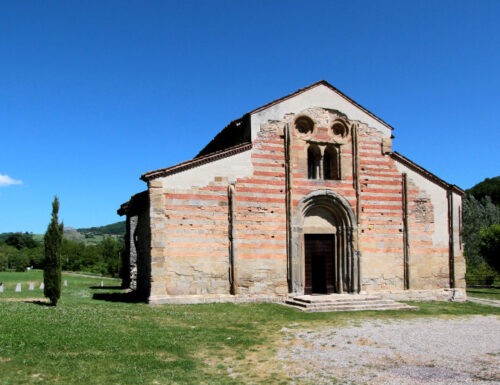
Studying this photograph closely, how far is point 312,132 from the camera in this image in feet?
66.1

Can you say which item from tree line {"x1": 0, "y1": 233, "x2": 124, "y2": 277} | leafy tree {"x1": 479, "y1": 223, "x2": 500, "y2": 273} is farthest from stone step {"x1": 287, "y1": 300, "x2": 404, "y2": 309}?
tree line {"x1": 0, "y1": 233, "x2": 124, "y2": 277}

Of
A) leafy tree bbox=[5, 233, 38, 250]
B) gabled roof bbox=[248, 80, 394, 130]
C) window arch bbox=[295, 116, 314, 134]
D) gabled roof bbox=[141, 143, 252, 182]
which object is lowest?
leafy tree bbox=[5, 233, 38, 250]

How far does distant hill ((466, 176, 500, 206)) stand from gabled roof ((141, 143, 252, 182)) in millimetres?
61238

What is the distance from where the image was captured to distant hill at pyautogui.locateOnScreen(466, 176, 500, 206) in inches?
2685

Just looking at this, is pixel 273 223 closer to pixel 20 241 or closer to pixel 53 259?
pixel 53 259

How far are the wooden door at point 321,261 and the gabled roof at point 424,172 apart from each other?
508 centimetres

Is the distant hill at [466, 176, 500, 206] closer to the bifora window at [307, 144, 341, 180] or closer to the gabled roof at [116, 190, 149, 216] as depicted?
the bifora window at [307, 144, 341, 180]

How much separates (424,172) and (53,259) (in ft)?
55.7

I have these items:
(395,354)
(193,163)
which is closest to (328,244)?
(193,163)

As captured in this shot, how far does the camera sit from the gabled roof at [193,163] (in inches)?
677

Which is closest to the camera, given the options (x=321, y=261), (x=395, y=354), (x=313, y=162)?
(x=395, y=354)

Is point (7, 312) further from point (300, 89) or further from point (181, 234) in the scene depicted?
point (300, 89)

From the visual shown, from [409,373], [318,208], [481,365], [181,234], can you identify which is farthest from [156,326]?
[318,208]

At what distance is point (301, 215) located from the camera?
63.6 feet
